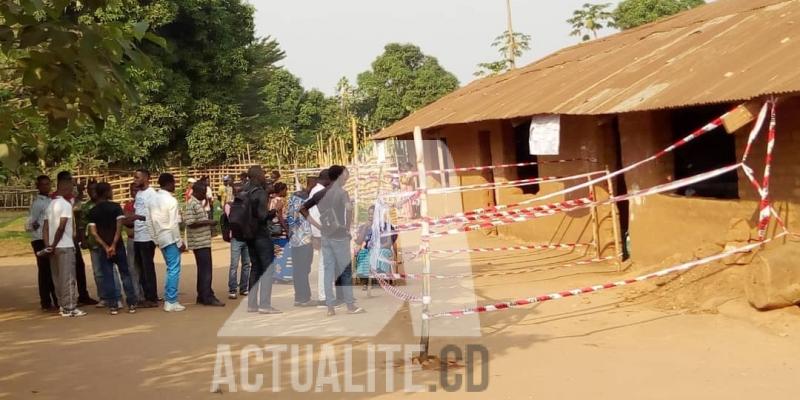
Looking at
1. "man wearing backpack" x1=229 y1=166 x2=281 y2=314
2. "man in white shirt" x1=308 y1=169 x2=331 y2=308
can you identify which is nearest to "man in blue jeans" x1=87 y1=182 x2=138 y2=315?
"man wearing backpack" x1=229 y1=166 x2=281 y2=314

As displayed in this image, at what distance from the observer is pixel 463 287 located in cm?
974

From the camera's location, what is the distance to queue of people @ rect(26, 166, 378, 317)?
8023 millimetres

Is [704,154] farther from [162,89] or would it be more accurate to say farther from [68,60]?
A: [162,89]

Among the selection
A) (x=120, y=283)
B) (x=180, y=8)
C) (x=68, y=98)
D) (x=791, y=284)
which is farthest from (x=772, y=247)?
(x=180, y=8)

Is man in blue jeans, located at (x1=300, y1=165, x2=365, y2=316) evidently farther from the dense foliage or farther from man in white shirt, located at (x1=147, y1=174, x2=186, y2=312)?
the dense foliage

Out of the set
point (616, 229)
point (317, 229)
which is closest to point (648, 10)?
point (616, 229)

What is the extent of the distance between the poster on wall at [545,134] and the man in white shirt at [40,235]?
20.7 ft

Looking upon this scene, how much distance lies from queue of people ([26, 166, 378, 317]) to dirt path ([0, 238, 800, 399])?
330mm

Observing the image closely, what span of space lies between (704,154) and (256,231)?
5.95 meters

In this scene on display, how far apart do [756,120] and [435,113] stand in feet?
33.9

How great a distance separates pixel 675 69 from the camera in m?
8.88

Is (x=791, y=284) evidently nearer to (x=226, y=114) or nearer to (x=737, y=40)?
(x=737, y=40)

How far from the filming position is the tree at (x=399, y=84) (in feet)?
145

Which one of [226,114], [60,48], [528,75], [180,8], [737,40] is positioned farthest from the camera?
[226,114]
